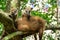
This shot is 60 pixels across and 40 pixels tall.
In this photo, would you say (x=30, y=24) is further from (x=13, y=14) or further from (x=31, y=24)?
(x=13, y=14)

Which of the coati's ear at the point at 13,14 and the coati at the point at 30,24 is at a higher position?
the coati's ear at the point at 13,14

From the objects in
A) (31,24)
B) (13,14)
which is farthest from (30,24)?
(13,14)

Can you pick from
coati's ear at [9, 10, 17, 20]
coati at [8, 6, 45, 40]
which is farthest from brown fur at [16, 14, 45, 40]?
coati's ear at [9, 10, 17, 20]

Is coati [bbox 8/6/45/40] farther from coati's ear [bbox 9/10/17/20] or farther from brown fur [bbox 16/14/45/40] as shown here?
coati's ear [bbox 9/10/17/20]

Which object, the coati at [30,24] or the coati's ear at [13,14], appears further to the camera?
the coati at [30,24]

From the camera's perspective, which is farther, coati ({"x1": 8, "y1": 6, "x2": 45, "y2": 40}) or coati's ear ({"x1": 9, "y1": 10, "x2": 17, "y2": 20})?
coati ({"x1": 8, "y1": 6, "x2": 45, "y2": 40})

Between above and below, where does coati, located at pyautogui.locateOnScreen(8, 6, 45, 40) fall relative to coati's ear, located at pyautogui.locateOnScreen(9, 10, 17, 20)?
below

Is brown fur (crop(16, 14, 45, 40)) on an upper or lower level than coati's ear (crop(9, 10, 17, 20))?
lower

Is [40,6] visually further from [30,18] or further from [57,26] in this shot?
[30,18]

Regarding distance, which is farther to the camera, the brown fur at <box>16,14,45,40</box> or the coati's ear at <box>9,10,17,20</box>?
the brown fur at <box>16,14,45,40</box>

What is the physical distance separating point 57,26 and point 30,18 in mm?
476

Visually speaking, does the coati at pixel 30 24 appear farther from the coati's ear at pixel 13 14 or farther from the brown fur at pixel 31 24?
the coati's ear at pixel 13 14

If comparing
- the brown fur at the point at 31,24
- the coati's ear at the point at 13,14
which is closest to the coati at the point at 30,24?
the brown fur at the point at 31,24

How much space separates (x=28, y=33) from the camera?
2.60 metres
